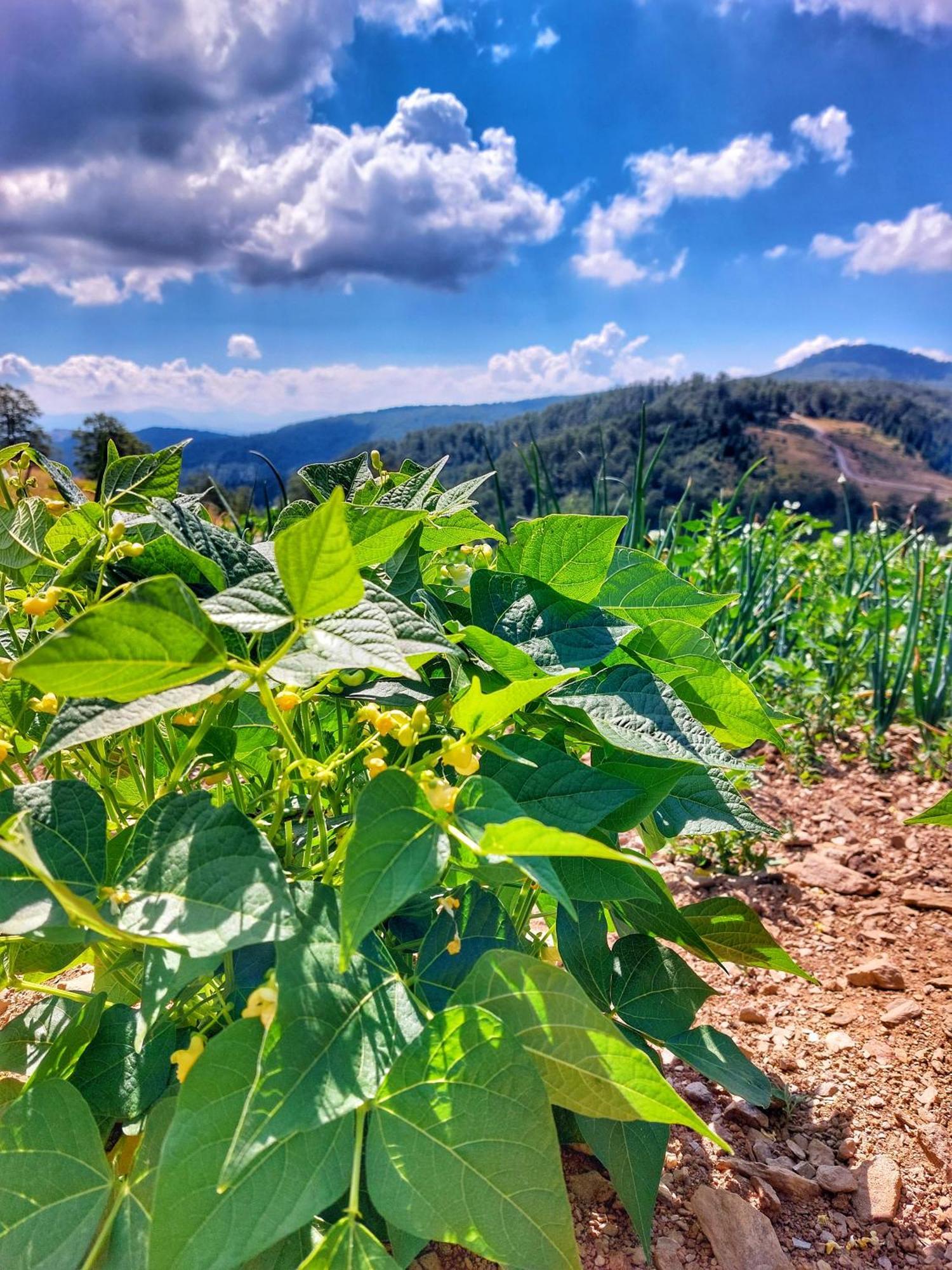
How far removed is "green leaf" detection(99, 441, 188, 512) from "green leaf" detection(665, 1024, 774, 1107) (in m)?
0.78

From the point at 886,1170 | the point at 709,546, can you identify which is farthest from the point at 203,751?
the point at 709,546

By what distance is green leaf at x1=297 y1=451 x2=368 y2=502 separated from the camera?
2.83 ft

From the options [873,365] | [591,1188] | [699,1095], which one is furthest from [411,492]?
[873,365]

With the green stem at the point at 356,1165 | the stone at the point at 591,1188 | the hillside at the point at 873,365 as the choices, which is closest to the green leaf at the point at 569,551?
the green stem at the point at 356,1165

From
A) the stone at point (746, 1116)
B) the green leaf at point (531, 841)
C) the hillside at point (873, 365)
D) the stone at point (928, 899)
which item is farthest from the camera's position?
the hillside at point (873, 365)

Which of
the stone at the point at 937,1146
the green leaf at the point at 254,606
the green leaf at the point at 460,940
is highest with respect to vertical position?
the green leaf at the point at 254,606

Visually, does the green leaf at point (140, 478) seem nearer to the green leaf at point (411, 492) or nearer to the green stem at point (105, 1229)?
the green leaf at point (411, 492)

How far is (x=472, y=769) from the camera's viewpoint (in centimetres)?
56

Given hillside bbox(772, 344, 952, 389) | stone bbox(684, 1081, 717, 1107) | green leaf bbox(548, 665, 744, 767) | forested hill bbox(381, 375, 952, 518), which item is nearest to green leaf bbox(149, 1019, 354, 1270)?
green leaf bbox(548, 665, 744, 767)

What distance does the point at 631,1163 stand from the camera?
0.78 metres

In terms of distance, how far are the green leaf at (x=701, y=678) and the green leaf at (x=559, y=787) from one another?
0.18m

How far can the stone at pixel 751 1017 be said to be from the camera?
1403mm

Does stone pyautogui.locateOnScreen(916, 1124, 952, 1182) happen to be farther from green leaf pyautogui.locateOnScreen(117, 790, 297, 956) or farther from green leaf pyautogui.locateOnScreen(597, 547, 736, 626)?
green leaf pyautogui.locateOnScreen(117, 790, 297, 956)

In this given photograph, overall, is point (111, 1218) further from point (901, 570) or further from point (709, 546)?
point (901, 570)
